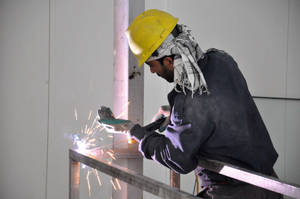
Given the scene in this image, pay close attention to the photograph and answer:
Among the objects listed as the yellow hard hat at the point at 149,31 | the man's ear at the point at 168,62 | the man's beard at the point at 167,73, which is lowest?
the man's beard at the point at 167,73

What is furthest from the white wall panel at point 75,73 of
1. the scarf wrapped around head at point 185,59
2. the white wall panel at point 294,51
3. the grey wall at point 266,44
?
the white wall panel at point 294,51

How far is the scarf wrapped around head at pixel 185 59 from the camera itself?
1.30 metres

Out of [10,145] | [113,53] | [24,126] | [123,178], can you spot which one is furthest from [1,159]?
[123,178]

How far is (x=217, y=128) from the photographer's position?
1310 millimetres

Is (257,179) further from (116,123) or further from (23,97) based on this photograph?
(23,97)

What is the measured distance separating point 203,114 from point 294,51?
1.62 meters

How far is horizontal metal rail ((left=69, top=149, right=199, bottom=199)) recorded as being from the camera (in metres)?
1.09

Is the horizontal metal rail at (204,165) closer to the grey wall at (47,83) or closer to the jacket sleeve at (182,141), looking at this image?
the jacket sleeve at (182,141)

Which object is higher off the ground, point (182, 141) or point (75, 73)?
point (75, 73)

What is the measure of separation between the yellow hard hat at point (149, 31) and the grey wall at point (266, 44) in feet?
4.20

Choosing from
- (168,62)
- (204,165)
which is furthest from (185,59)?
(204,165)

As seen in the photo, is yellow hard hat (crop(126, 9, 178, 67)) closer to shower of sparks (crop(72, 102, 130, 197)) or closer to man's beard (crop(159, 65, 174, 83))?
man's beard (crop(159, 65, 174, 83))

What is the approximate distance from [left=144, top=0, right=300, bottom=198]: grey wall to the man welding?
1.25m

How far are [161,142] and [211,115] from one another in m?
0.27
